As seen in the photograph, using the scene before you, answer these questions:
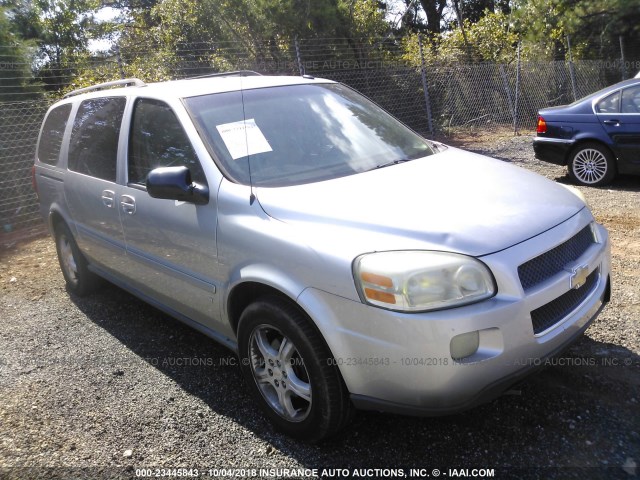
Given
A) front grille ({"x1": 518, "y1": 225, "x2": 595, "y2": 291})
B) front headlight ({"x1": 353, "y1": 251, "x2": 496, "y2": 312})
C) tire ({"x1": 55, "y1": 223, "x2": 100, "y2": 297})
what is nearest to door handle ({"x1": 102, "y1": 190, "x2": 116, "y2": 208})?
tire ({"x1": 55, "y1": 223, "x2": 100, "y2": 297})

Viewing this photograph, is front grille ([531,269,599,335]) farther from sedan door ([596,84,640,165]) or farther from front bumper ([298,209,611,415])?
sedan door ([596,84,640,165])

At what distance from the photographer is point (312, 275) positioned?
2.52 metres

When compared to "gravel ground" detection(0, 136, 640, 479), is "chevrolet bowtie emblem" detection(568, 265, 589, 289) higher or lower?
higher

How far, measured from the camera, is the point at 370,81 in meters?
12.4

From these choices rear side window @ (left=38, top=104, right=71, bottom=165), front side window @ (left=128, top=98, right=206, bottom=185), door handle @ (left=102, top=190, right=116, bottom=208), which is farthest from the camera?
rear side window @ (left=38, top=104, right=71, bottom=165)

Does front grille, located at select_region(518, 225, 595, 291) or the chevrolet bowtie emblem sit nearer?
front grille, located at select_region(518, 225, 595, 291)

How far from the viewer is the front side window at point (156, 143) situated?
331 cm

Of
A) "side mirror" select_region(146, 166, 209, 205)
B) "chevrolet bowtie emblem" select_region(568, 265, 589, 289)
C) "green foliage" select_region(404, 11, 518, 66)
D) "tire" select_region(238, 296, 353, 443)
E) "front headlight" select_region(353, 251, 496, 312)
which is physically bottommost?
"tire" select_region(238, 296, 353, 443)

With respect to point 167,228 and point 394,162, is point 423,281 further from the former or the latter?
point 167,228

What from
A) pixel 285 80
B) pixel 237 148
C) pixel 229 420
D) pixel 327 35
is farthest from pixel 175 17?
pixel 229 420

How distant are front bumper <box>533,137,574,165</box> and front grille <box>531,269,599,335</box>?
556cm

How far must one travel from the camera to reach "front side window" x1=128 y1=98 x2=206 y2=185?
331cm

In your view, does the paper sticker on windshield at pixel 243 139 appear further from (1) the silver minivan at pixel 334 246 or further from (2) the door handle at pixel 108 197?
(2) the door handle at pixel 108 197

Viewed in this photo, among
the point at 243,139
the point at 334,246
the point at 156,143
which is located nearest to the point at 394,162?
the point at 243,139
